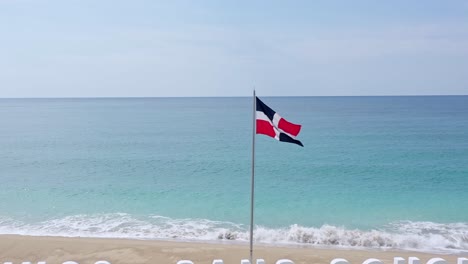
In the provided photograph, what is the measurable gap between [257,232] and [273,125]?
361 inches

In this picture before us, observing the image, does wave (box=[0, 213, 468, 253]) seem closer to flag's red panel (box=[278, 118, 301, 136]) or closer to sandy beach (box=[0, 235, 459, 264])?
sandy beach (box=[0, 235, 459, 264])

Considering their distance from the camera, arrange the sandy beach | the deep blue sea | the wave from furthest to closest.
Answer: the deep blue sea
the wave
the sandy beach

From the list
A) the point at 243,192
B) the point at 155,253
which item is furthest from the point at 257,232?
the point at 243,192

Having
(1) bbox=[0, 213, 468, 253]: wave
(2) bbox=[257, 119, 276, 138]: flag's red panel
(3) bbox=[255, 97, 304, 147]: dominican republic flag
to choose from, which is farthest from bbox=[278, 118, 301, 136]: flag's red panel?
(1) bbox=[0, 213, 468, 253]: wave

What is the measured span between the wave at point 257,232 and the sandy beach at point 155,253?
120 cm

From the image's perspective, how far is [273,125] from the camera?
31.8ft

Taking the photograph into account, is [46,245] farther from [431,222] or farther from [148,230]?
[431,222]

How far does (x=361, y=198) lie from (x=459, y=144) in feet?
81.9

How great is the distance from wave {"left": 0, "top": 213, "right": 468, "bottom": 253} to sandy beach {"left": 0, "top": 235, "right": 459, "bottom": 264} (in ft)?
3.93

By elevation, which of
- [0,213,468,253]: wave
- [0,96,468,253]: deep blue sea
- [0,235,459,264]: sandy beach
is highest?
[0,96,468,253]: deep blue sea

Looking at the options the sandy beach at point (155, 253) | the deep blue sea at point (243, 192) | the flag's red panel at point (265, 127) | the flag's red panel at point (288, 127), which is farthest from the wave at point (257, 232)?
the flag's red panel at point (265, 127)

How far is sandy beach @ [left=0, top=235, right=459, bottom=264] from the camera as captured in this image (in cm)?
1410

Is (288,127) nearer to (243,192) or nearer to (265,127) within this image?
(265,127)

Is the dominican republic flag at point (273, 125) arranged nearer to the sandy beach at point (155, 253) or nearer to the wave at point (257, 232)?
the sandy beach at point (155, 253)
